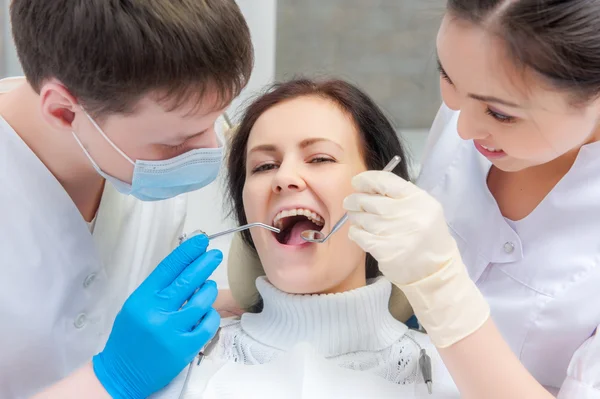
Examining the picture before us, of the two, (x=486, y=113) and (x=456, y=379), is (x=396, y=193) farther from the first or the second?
(x=456, y=379)

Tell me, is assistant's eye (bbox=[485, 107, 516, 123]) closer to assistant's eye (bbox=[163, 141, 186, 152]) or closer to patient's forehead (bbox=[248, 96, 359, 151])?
patient's forehead (bbox=[248, 96, 359, 151])

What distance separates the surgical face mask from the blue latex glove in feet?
0.47

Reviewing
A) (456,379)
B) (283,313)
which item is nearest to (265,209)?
(283,313)

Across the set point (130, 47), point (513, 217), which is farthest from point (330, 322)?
point (130, 47)

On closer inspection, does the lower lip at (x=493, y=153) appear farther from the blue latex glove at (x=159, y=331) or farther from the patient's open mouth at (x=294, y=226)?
the blue latex glove at (x=159, y=331)

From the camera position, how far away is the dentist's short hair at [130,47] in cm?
121

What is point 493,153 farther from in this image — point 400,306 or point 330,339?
point 400,306

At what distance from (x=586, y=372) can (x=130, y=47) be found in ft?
3.55

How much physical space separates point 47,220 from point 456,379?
38.6 inches

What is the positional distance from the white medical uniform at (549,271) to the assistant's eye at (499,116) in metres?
0.27

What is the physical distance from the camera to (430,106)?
3.37 meters

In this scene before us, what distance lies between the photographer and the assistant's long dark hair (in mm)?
1720

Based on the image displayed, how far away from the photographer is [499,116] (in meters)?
1.20


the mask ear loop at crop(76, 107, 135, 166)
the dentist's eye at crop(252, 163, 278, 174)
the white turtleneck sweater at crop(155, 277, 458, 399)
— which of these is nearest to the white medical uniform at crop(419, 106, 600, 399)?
the white turtleneck sweater at crop(155, 277, 458, 399)
